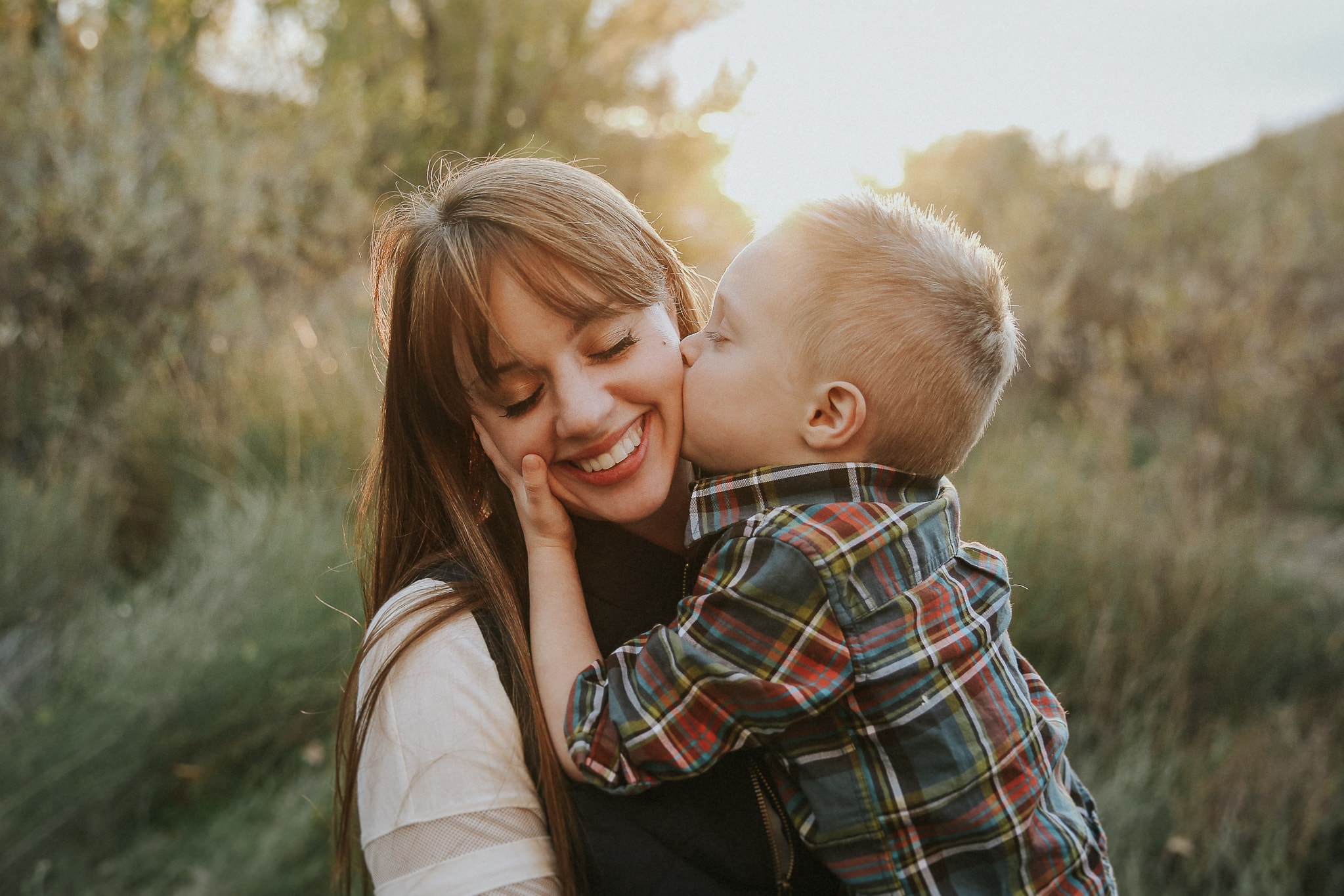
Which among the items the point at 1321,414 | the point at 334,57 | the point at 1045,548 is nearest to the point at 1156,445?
the point at 1321,414

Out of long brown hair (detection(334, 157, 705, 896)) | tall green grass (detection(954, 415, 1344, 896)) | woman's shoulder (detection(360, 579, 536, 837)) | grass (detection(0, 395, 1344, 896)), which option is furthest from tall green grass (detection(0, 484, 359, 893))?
tall green grass (detection(954, 415, 1344, 896))

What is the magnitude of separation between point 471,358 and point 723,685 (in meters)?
0.68

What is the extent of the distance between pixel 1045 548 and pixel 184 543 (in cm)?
369

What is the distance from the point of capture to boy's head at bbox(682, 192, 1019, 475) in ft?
4.86

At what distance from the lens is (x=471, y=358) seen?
1467 millimetres

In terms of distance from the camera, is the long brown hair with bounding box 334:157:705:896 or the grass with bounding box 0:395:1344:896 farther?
the grass with bounding box 0:395:1344:896

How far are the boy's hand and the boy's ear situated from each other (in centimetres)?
45

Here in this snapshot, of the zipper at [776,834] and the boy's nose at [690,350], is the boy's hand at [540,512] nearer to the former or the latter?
the boy's nose at [690,350]

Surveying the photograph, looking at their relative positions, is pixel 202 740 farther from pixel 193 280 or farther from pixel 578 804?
pixel 193 280

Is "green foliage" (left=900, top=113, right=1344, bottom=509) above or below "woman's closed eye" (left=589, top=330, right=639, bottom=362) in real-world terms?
below

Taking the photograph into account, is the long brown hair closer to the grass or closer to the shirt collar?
the shirt collar

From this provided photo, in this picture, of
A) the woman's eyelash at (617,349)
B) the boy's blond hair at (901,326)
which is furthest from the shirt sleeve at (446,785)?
the boy's blond hair at (901,326)

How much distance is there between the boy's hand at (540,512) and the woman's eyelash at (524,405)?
78 mm

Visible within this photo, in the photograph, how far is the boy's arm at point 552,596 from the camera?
1.28 m
